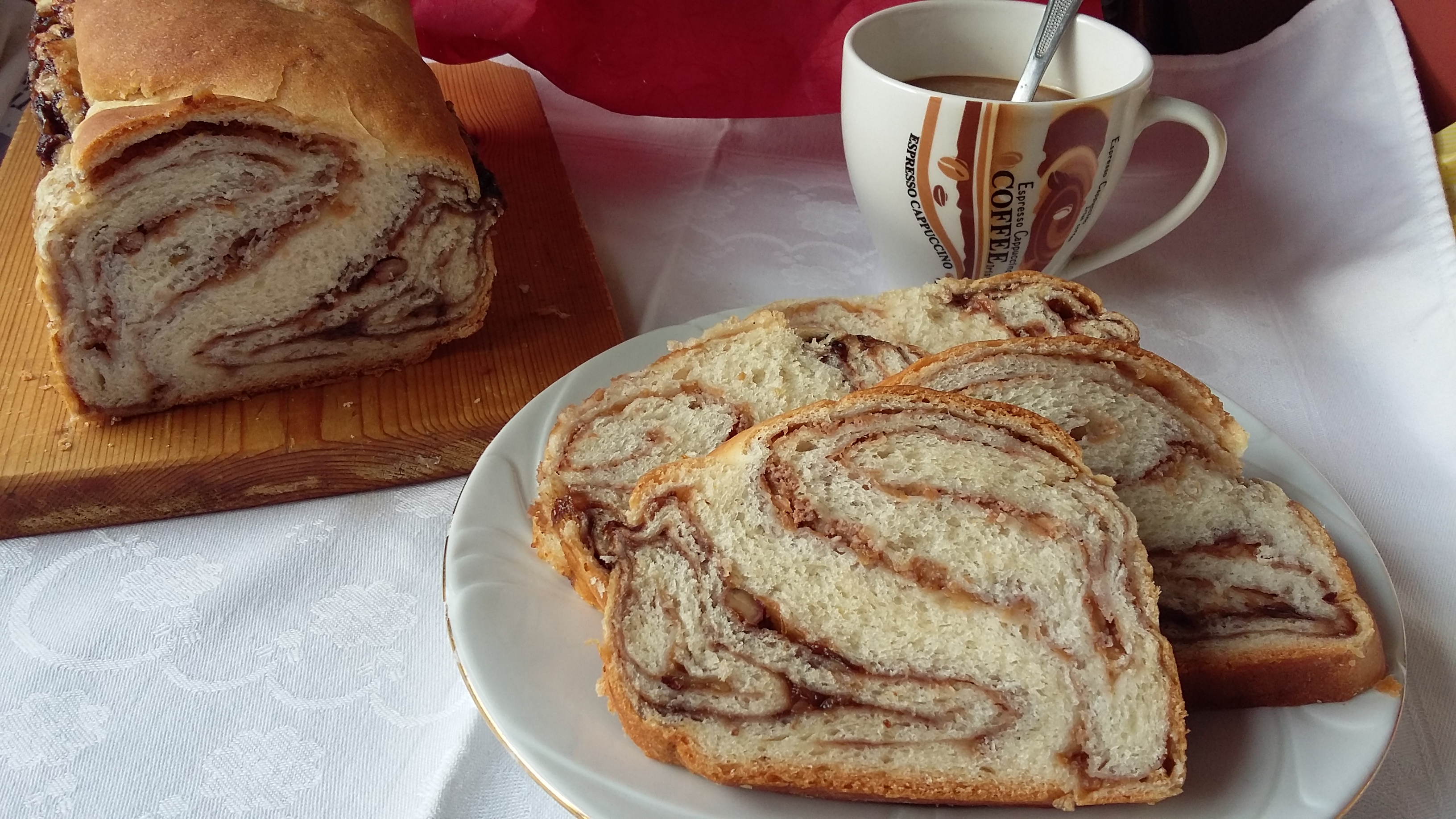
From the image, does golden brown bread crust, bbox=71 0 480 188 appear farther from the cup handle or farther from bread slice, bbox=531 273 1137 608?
the cup handle

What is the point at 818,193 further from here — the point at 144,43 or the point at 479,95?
the point at 144,43

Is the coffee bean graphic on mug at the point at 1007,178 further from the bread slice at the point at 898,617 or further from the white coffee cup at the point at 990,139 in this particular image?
the bread slice at the point at 898,617

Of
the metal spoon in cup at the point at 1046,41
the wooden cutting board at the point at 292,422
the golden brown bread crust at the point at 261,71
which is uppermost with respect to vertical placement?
the metal spoon in cup at the point at 1046,41

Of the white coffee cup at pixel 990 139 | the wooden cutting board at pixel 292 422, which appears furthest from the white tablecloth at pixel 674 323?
the white coffee cup at pixel 990 139

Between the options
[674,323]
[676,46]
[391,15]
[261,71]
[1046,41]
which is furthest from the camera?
[676,46]

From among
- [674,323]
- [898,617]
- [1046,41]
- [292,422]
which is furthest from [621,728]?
[1046,41]

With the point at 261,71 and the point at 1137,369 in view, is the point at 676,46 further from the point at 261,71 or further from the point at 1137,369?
the point at 1137,369

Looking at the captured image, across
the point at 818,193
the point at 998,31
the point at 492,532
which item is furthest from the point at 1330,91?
the point at 492,532
